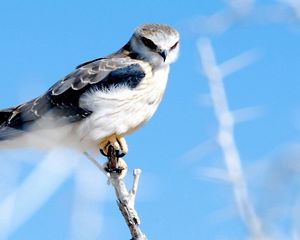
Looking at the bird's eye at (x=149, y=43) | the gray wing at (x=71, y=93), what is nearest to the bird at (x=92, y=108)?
the gray wing at (x=71, y=93)

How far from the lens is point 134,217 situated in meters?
4.41

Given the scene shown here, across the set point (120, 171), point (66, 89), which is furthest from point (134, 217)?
point (66, 89)

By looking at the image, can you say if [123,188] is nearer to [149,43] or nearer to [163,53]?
[163,53]

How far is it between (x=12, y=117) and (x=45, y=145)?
27.2 inches

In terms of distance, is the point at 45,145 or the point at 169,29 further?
the point at 169,29

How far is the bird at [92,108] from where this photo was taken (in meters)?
5.70

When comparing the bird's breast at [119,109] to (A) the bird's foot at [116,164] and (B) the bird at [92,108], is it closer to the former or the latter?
(B) the bird at [92,108]

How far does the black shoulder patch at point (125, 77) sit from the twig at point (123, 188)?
2.46ft

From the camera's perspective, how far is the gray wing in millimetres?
5898

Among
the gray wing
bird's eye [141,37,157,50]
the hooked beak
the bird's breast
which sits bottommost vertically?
the bird's breast

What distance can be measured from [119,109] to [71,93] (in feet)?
1.58

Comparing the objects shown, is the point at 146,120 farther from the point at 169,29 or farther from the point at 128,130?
the point at 169,29

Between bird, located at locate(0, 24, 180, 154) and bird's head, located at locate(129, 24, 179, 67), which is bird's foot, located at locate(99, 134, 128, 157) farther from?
bird's head, located at locate(129, 24, 179, 67)

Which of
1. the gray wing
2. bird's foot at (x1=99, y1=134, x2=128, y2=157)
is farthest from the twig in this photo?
the gray wing
